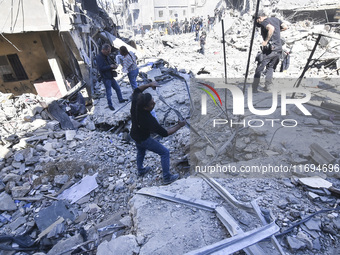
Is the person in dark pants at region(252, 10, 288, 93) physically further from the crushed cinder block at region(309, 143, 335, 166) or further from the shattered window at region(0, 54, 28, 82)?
the shattered window at region(0, 54, 28, 82)

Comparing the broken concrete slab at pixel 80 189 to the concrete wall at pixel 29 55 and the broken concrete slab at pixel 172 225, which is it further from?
the concrete wall at pixel 29 55

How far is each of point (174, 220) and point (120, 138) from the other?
3.58 m

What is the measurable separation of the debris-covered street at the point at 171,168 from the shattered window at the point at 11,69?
5 centimetres

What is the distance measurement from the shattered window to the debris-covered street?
5 centimetres

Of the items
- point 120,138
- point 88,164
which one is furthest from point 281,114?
point 88,164

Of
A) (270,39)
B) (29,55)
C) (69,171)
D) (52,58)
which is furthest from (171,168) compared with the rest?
(29,55)

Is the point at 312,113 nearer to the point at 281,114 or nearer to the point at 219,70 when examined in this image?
the point at 281,114

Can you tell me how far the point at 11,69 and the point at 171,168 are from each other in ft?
29.1

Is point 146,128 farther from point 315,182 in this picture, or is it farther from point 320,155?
point 320,155

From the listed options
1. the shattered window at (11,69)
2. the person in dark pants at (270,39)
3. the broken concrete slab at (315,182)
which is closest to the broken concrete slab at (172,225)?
the broken concrete slab at (315,182)

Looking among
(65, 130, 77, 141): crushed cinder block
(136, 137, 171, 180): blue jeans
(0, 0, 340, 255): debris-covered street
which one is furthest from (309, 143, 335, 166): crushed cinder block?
(65, 130, 77, 141): crushed cinder block

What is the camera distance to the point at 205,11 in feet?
115

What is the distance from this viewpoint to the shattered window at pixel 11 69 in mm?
8586

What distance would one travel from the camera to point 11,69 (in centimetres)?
879
